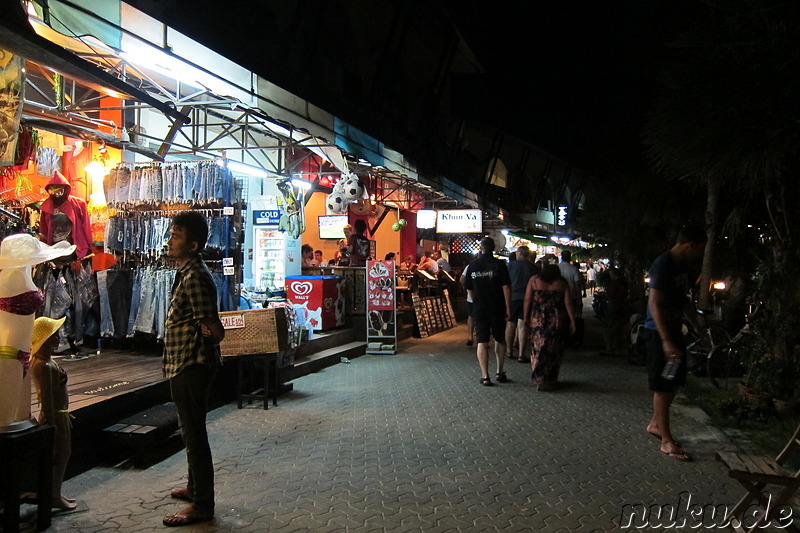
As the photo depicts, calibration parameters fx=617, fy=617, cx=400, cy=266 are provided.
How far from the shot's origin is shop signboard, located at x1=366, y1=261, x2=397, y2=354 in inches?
483

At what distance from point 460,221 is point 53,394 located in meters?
15.9

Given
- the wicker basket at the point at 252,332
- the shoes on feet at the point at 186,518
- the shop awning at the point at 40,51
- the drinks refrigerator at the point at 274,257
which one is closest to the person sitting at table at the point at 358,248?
the drinks refrigerator at the point at 274,257

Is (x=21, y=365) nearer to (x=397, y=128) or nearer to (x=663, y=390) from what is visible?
(x=663, y=390)

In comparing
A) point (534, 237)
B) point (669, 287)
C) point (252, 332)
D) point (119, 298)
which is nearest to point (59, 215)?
point (119, 298)

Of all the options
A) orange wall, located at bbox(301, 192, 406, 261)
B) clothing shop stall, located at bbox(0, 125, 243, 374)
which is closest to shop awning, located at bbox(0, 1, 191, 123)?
clothing shop stall, located at bbox(0, 125, 243, 374)

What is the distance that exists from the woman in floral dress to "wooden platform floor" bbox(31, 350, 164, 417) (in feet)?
16.4

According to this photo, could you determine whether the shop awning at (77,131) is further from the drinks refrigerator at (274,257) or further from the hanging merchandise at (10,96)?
the drinks refrigerator at (274,257)

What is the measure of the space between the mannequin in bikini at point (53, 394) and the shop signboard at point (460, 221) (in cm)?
1566

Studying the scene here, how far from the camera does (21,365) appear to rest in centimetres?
385

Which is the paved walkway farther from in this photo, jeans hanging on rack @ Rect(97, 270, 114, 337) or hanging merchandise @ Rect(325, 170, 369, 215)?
hanging merchandise @ Rect(325, 170, 369, 215)

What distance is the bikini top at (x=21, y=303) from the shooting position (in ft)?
12.6

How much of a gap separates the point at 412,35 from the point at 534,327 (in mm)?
13324

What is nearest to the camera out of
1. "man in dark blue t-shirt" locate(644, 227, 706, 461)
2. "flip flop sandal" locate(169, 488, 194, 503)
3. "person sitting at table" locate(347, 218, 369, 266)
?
"flip flop sandal" locate(169, 488, 194, 503)

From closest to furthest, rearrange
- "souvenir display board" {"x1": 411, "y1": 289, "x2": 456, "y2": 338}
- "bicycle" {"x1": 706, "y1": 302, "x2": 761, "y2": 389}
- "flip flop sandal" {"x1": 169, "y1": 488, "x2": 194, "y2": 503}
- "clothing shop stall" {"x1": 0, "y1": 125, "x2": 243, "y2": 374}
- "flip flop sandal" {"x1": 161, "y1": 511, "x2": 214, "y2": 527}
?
"flip flop sandal" {"x1": 161, "y1": 511, "x2": 214, "y2": 527}
"flip flop sandal" {"x1": 169, "y1": 488, "x2": 194, "y2": 503}
"clothing shop stall" {"x1": 0, "y1": 125, "x2": 243, "y2": 374}
"bicycle" {"x1": 706, "y1": 302, "x2": 761, "y2": 389}
"souvenir display board" {"x1": 411, "y1": 289, "x2": 456, "y2": 338}
